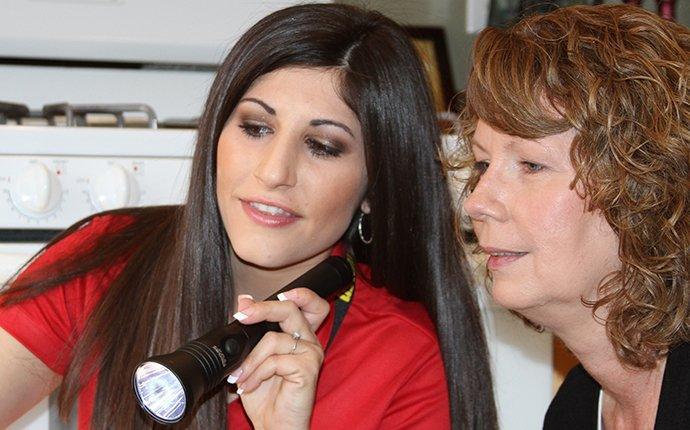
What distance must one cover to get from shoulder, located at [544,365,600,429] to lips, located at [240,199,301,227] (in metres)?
0.39

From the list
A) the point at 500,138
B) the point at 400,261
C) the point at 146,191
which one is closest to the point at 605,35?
the point at 500,138

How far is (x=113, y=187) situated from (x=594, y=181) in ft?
1.89

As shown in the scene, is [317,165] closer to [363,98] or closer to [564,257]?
[363,98]

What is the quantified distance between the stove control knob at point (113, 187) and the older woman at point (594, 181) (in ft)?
1.42

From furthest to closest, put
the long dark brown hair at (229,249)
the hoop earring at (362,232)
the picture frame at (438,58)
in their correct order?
the picture frame at (438,58), the hoop earring at (362,232), the long dark brown hair at (229,249)

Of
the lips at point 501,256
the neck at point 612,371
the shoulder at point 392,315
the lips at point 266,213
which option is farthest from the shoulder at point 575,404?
the lips at point 266,213

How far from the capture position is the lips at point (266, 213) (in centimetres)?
120

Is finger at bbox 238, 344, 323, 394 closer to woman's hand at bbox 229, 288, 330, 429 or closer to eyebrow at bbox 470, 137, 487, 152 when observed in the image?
woman's hand at bbox 229, 288, 330, 429

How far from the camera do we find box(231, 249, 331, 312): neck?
1330 mm

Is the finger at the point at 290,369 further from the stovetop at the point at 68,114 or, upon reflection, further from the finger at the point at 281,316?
the stovetop at the point at 68,114

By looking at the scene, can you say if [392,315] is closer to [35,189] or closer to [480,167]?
[480,167]

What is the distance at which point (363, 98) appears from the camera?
4.07 ft

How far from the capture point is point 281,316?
1.11 metres

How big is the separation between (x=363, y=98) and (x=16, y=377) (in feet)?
1.72
